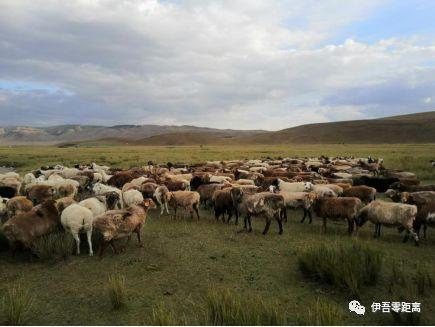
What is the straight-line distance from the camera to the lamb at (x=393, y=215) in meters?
9.64

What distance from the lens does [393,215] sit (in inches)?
388

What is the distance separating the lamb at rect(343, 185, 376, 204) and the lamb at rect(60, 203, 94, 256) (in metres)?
9.35

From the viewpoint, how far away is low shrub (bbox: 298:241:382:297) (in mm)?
7035

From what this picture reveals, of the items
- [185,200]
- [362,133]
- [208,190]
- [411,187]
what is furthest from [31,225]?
[362,133]

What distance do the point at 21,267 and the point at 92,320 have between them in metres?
3.37

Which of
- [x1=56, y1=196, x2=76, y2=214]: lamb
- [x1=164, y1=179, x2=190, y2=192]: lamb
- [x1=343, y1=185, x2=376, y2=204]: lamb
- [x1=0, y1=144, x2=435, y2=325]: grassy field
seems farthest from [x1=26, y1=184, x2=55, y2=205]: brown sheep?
[x1=343, y1=185, x2=376, y2=204]: lamb

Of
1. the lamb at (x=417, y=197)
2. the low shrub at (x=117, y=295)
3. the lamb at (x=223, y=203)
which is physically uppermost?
the lamb at (x=417, y=197)

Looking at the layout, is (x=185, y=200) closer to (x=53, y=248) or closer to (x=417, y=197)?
(x=53, y=248)

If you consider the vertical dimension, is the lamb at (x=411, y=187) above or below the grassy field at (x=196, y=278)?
above

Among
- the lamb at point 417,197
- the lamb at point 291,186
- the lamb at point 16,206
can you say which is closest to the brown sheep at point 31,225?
the lamb at point 16,206

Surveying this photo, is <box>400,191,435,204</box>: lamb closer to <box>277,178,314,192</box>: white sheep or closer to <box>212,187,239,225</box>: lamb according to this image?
<box>277,178,314,192</box>: white sheep

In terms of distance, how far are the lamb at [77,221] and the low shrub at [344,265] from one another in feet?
16.6

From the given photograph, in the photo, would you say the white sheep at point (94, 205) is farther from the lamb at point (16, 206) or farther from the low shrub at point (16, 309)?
the low shrub at point (16, 309)

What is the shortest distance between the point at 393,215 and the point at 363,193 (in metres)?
4.06
